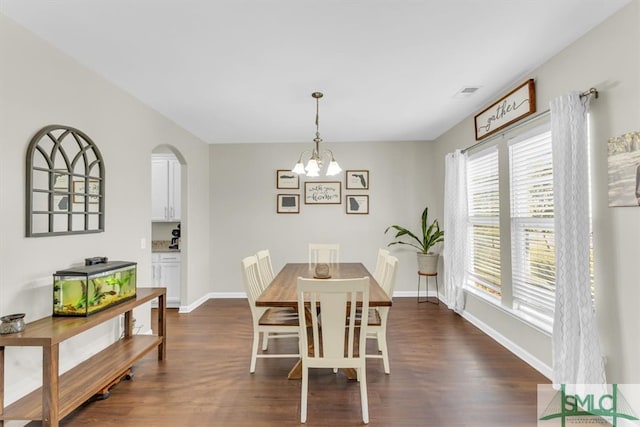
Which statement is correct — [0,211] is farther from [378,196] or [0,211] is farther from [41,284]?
[378,196]

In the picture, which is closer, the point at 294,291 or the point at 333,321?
the point at 333,321

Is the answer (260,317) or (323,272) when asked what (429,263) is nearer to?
(323,272)

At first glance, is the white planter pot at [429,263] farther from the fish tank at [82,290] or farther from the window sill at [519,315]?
the fish tank at [82,290]

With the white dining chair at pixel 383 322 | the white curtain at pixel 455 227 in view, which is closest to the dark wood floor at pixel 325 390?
the white dining chair at pixel 383 322

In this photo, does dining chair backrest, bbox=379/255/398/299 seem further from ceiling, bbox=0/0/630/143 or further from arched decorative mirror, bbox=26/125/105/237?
arched decorative mirror, bbox=26/125/105/237

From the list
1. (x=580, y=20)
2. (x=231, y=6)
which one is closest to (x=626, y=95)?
(x=580, y=20)

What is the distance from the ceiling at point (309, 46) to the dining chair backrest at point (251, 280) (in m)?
1.64

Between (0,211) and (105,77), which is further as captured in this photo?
(105,77)

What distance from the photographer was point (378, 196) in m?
5.35

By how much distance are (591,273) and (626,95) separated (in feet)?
3.76

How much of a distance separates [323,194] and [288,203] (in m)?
0.59

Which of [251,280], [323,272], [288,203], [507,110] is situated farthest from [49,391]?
[507,110]

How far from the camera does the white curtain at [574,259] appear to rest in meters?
2.08

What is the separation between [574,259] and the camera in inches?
85.0
